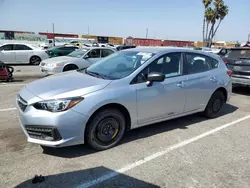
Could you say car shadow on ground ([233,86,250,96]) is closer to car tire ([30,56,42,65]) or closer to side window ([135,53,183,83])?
side window ([135,53,183,83])

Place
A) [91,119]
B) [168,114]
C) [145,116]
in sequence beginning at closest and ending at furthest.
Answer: [91,119] → [145,116] → [168,114]

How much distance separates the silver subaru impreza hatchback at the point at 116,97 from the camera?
315cm

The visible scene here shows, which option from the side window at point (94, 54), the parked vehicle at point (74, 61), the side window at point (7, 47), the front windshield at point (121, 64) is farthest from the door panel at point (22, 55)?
the front windshield at point (121, 64)

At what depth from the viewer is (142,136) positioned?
165 inches

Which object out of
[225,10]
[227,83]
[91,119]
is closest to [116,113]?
[91,119]

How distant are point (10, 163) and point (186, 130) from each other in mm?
3137

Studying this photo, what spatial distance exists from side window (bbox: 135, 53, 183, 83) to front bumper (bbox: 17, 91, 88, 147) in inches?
48.3

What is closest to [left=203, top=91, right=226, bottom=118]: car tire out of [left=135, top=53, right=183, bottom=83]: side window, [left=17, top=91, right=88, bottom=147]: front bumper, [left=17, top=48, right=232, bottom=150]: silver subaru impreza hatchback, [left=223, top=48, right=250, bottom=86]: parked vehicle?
[left=17, top=48, right=232, bottom=150]: silver subaru impreza hatchback

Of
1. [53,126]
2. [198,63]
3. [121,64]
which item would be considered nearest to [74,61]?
[121,64]

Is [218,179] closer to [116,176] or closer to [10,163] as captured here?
[116,176]

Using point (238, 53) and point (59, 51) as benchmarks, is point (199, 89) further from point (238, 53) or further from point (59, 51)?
point (59, 51)

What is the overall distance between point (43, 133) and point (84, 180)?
0.88 m

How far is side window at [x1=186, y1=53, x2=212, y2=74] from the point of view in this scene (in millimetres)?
4633

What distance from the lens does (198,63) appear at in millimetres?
4887
